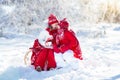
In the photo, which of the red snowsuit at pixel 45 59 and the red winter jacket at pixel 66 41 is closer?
the red snowsuit at pixel 45 59

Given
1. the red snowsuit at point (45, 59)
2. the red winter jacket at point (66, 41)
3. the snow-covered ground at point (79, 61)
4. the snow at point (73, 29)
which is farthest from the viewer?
the red winter jacket at point (66, 41)

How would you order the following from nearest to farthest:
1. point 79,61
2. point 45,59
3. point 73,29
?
point 45,59 < point 79,61 < point 73,29

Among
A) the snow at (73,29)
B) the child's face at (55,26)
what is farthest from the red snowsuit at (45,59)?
the child's face at (55,26)

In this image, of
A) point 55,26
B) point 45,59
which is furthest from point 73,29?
point 45,59

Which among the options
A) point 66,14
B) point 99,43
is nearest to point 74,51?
point 99,43

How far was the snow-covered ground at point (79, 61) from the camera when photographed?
5.34m

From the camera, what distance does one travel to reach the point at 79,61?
5.96 meters

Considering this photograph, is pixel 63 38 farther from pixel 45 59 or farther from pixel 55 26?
pixel 45 59

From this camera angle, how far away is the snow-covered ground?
534 centimetres

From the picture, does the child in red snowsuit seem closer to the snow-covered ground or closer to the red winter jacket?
the red winter jacket

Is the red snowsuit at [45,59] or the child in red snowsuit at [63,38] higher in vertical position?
the child in red snowsuit at [63,38]

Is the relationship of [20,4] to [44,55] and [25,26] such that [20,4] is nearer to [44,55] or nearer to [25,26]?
[25,26]

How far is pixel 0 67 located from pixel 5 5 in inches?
144

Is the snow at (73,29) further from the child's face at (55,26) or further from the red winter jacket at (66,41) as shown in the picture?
the child's face at (55,26)
